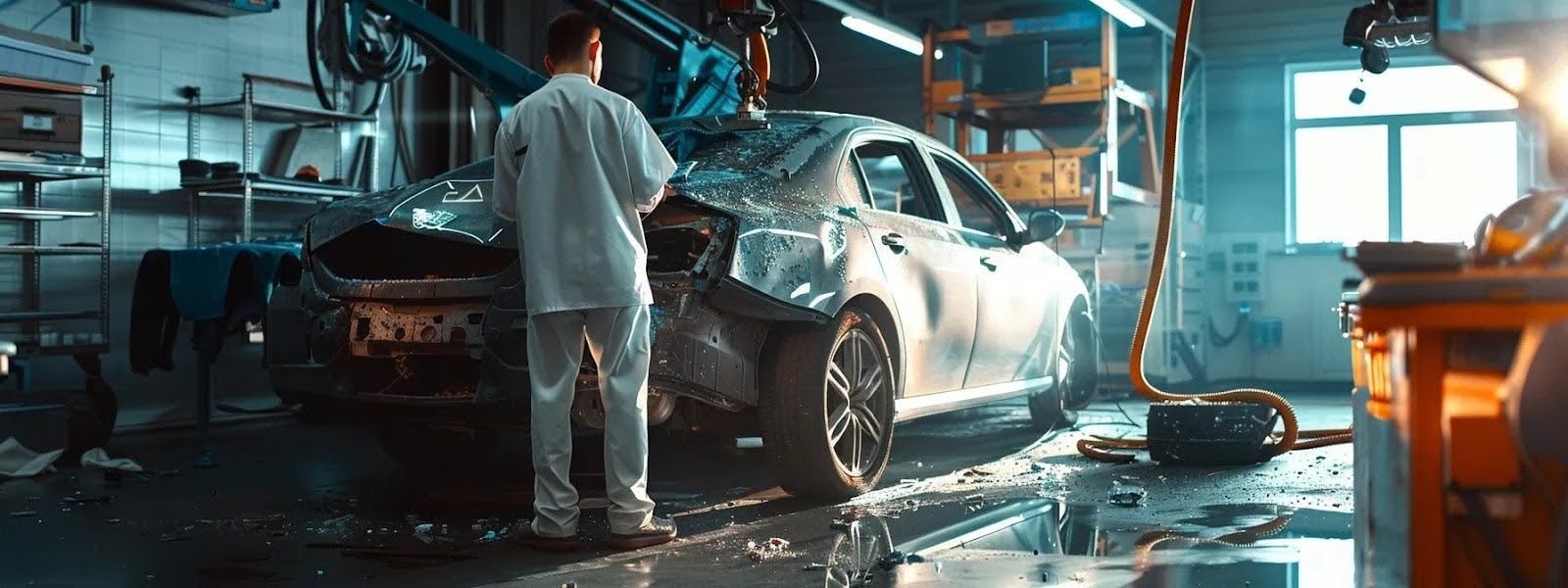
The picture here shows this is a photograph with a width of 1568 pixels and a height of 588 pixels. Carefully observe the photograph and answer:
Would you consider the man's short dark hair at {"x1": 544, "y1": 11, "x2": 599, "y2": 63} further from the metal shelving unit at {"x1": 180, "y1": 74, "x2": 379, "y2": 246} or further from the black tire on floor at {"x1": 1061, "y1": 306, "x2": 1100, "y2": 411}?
the metal shelving unit at {"x1": 180, "y1": 74, "x2": 379, "y2": 246}

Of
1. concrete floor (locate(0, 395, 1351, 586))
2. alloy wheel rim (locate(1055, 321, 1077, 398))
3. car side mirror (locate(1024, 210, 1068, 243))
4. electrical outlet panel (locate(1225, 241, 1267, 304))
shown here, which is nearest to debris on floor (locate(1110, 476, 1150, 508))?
concrete floor (locate(0, 395, 1351, 586))

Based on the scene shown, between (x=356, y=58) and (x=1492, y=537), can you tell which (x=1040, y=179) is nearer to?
(x=356, y=58)

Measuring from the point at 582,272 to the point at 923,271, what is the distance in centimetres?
185

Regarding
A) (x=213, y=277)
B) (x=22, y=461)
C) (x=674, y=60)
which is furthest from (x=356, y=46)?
(x=22, y=461)

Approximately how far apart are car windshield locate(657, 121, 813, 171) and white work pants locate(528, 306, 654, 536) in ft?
3.22

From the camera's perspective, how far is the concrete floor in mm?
3809

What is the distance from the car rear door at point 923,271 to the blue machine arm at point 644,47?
128 cm

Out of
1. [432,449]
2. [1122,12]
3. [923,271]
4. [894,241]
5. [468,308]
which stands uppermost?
[1122,12]

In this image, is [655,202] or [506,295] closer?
[655,202]

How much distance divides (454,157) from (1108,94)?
488 cm

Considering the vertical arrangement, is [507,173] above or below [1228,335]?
above

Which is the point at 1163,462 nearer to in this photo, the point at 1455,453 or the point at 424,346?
the point at 424,346

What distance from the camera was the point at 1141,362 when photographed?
5746 millimetres

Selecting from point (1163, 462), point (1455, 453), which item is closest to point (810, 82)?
point (1163, 462)
